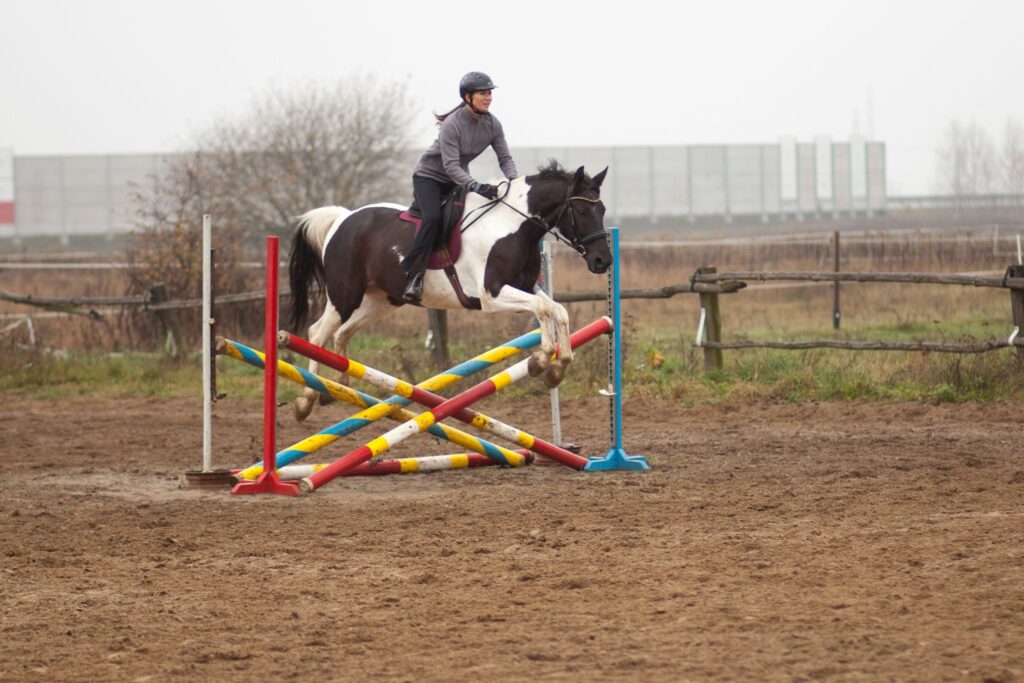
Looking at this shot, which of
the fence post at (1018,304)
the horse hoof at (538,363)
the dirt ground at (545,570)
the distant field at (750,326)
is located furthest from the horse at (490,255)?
the fence post at (1018,304)

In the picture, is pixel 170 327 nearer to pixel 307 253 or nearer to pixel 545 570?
pixel 307 253

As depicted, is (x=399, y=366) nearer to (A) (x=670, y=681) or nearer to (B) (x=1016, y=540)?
(B) (x=1016, y=540)

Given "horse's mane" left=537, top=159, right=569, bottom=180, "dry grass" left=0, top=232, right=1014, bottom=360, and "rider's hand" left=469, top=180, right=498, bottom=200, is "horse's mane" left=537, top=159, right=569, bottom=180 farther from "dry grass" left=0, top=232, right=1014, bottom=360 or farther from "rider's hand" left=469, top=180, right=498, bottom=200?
"dry grass" left=0, top=232, right=1014, bottom=360

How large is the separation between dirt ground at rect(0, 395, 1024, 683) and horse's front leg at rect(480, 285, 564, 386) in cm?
83

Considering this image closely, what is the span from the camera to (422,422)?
25.9ft

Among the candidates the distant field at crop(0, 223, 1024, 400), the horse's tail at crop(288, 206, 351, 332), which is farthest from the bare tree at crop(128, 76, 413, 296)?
the horse's tail at crop(288, 206, 351, 332)

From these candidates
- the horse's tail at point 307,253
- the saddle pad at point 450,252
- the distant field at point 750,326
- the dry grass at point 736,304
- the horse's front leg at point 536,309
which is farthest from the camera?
the dry grass at point 736,304

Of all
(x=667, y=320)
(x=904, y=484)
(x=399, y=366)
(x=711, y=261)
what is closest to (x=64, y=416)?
(x=399, y=366)

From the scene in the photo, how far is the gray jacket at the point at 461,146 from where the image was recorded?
8562 millimetres

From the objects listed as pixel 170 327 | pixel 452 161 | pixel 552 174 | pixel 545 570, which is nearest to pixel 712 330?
pixel 552 174

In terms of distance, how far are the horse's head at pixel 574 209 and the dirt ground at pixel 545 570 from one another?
1562 mm

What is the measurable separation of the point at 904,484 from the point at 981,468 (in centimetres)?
83

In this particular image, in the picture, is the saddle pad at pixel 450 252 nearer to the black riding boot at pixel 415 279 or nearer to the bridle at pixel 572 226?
the black riding boot at pixel 415 279

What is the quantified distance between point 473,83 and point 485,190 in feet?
2.42
